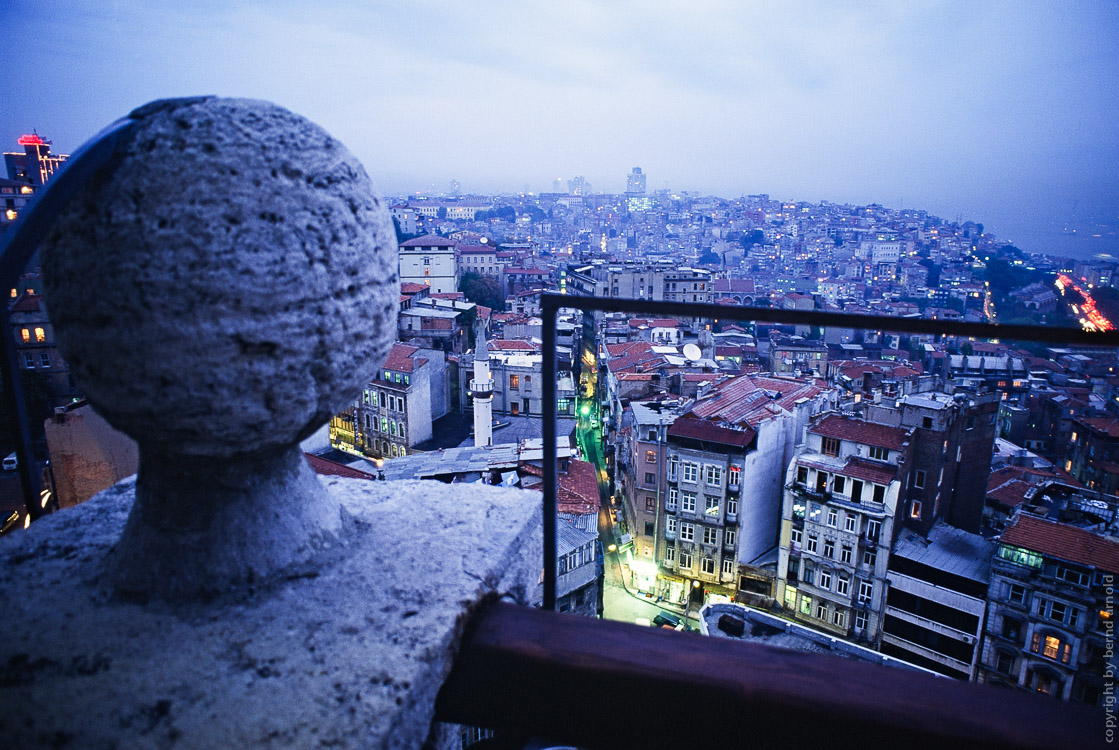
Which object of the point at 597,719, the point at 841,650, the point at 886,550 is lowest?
the point at 841,650

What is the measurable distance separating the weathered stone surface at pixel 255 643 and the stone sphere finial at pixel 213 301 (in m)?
0.15

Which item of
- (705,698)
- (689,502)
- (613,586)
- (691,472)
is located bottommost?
(613,586)

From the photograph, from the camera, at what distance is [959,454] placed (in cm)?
1756

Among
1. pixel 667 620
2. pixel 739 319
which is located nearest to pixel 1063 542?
pixel 667 620

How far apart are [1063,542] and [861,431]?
14.9ft

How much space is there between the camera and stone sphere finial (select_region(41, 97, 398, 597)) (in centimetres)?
132

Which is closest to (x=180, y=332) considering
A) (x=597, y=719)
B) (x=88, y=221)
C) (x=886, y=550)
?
(x=88, y=221)

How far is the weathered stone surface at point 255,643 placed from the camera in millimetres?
1193

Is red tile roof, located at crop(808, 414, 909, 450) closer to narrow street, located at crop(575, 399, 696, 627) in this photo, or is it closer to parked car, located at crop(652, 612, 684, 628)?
parked car, located at crop(652, 612, 684, 628)

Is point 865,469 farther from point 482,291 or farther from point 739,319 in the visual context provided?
point 482,291

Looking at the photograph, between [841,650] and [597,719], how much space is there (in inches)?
545

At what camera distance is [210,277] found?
4.30ft

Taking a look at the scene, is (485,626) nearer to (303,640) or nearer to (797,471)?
(303,640)

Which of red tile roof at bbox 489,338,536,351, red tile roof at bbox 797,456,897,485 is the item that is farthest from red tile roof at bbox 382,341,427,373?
red tile roof at bbox 797,456,897,485
